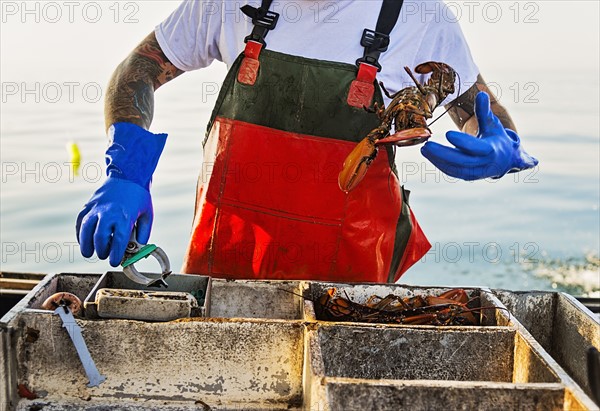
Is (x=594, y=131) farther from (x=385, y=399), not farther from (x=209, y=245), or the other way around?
(x=385, y=399)

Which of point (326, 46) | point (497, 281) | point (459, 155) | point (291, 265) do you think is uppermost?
point (326, 46)

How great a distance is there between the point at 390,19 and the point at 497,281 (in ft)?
17.4

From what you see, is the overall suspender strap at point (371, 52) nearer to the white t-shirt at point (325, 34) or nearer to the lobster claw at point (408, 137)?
the white t-shirt at point (325, 34)

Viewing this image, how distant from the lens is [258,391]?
7.09 feet

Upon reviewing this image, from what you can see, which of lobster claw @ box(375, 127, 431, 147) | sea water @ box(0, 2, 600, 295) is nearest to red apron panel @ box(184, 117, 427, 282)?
lobster claw @ box(375, 127, 431, 147)

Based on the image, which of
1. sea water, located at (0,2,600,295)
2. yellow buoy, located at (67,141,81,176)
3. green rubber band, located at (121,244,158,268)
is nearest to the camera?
green rubber band, located at (121,244,158,268)

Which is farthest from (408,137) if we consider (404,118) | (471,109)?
(471,109)

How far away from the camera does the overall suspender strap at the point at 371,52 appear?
110 inches

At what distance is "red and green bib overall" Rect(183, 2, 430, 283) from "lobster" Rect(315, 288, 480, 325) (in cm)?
34

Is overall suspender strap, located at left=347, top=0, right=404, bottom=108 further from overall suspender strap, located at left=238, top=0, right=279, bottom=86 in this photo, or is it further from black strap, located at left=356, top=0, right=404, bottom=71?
overall suspender strap, located at left=238, top=0, right=279, bottom=86

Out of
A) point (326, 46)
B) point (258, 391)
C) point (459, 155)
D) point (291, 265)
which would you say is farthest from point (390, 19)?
point (258, 391)

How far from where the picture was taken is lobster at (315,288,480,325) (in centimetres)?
238

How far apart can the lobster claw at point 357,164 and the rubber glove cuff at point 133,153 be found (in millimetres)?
674

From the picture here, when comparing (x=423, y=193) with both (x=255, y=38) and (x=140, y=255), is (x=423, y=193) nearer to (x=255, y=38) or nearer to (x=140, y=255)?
(x=255, y=38)
